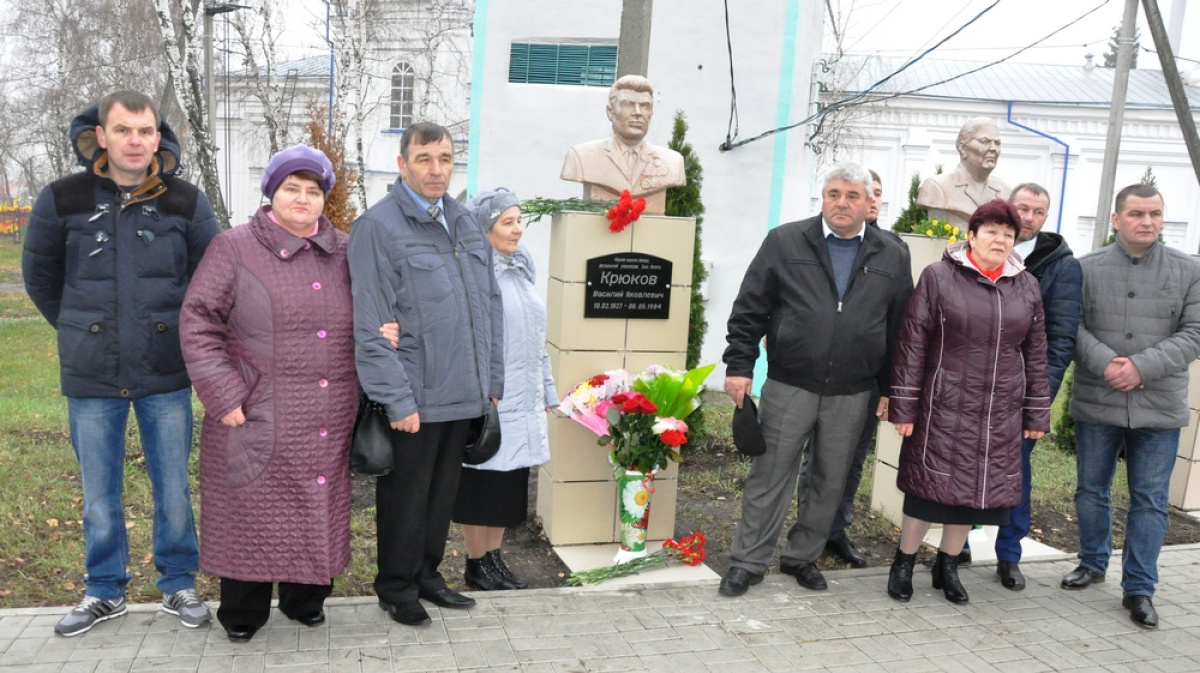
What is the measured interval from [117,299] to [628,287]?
2.46 m

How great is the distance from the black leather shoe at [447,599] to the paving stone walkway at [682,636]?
0.12ft

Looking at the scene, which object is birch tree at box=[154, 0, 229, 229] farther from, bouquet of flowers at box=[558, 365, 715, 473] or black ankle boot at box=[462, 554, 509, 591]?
black ankle boot at box=[462, 554, 509, 591]

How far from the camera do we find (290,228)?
11.6 feet

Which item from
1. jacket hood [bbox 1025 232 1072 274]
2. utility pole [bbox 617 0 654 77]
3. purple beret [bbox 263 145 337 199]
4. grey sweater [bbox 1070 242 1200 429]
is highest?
utility pole [bbox 617 0 654 77]

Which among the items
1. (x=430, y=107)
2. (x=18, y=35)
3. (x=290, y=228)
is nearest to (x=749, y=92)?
(x=290, y=228)

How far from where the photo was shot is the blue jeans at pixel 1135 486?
14.7 feet

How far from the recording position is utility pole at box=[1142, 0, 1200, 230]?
8430mm

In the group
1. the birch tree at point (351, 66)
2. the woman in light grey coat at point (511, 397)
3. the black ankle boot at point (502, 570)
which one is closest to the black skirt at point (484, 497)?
the woman in light grey coat at point (511, 397)

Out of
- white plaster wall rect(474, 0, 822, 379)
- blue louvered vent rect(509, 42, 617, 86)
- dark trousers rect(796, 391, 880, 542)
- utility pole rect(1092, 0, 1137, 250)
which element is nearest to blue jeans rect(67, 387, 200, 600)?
dark trousers rect(796, 391, 880, 542)

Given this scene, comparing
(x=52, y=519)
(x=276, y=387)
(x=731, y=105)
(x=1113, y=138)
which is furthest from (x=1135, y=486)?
(x=1113, y=138)

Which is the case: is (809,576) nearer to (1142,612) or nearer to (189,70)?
(1142,612)

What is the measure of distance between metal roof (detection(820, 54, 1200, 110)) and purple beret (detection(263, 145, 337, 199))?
2329 cm

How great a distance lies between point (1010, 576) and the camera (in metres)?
4.80

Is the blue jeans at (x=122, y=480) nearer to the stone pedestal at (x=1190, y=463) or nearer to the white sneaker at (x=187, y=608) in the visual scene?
the white sneaker at (x=187, y=608)
